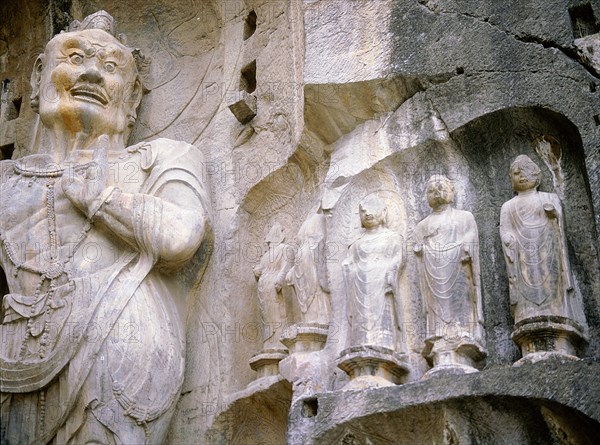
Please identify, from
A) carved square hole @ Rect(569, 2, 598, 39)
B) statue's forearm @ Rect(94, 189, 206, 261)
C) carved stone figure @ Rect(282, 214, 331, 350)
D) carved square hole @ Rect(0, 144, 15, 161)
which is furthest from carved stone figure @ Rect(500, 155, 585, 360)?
carved square hole @ Rect(0, 144, 15, 161)

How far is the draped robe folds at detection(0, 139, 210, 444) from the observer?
20.1ft

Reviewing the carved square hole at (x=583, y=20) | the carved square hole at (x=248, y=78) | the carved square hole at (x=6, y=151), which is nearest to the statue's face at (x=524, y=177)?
the carved square hole at (x=583, y=20)

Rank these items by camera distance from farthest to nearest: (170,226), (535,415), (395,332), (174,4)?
1. (174,4)
2. (170,226)
3. (395,332)
4. (535,415)

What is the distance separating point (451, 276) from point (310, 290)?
0.74m

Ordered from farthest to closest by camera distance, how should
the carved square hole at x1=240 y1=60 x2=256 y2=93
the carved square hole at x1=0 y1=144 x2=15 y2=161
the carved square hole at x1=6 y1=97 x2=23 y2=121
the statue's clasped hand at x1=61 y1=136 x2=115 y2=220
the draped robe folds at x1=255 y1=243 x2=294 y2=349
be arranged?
the carved square hole at x1=6 y1=97 x2=23 y2=121 < the carved square hole at x1=0 y1=144 x2=15 y2=161 < the carved square hole at x1=240 y1=60 x2=256 y2=93 < the statue's clasped hand at x1=61 y1=136 x2=115 y2=220 < the draped robe folds at x1=255 y1=243 x2=294 y2=349

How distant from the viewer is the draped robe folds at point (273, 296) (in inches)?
253

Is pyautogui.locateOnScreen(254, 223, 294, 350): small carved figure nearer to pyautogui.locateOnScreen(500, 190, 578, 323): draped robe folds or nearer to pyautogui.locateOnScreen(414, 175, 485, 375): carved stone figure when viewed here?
pyautogui.locateOnScreen(414, 175, 485, 375): carved stone figure

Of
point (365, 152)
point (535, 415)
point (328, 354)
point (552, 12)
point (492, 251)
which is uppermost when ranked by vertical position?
point (552, 12)

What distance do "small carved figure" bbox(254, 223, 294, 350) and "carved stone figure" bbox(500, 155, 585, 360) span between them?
1168 millimetres

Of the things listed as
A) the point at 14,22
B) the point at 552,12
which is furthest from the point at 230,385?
the point at 14,22

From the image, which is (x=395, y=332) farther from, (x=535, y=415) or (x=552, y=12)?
(x=552, y=12)

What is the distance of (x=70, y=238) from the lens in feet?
21.7

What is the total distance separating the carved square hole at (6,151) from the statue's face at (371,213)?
2669 millimetres

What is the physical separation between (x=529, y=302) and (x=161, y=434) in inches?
74.9
